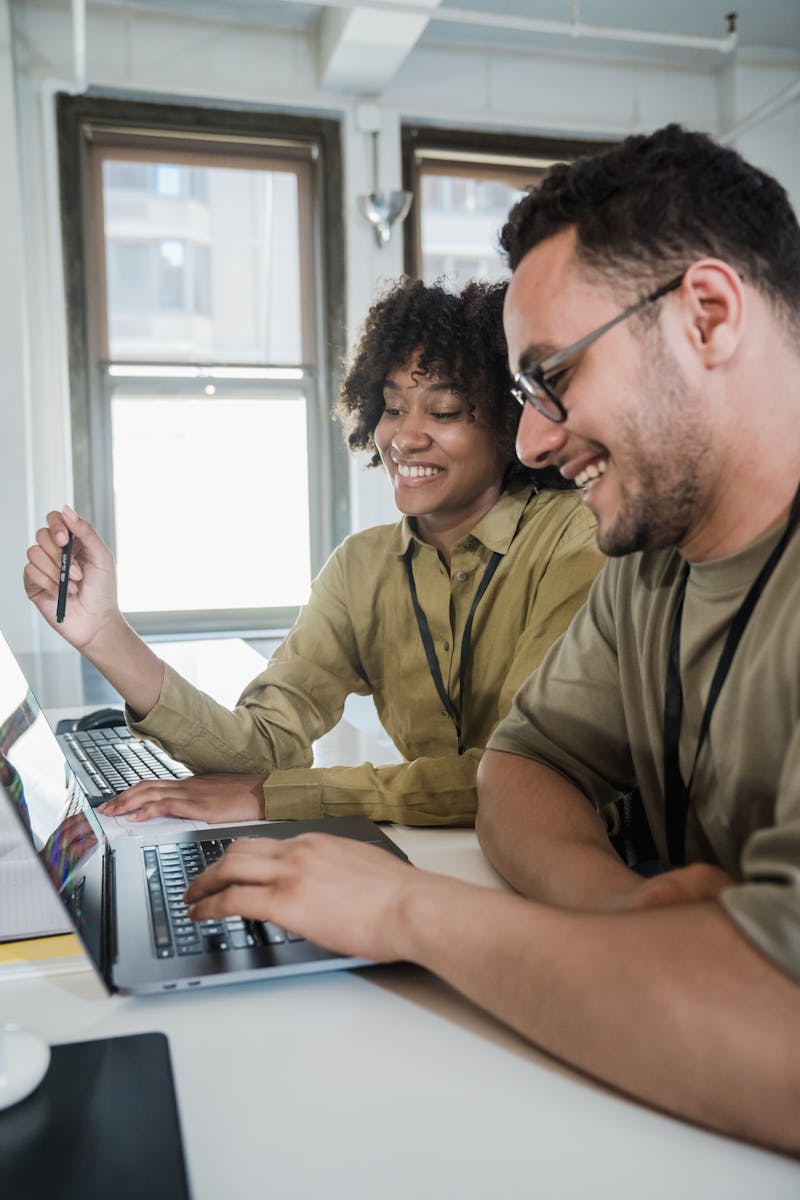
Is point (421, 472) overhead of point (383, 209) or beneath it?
beneath

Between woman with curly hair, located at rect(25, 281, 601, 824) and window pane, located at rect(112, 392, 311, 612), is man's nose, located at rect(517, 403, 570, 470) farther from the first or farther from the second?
window pane, located at rect(112, 392, 311, 612)

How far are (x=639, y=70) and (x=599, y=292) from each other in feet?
14.0

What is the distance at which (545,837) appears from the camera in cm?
98

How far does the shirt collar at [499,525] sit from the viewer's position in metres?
1.67

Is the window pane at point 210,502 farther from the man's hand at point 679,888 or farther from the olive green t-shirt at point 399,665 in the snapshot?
the man's hand at point 679,888

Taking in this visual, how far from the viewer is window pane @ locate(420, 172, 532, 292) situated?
4.44 m

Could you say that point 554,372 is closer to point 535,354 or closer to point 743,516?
point 535,354

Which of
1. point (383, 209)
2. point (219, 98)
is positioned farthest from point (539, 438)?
point (219, 98)

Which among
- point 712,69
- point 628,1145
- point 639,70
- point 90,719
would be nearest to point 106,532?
point 90,719

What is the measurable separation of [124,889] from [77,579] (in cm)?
68

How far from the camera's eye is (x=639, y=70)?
4531 millimetres

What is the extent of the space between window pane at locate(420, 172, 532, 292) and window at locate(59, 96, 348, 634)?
46cm

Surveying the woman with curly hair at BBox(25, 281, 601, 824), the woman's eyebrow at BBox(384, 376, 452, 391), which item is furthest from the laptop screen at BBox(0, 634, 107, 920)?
the woman's eyebrow at BBox(384, 376, 452, 391)

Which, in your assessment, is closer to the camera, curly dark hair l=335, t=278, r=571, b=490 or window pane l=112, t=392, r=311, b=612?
curly dark hair l=335, t=278, r=571, b=490
